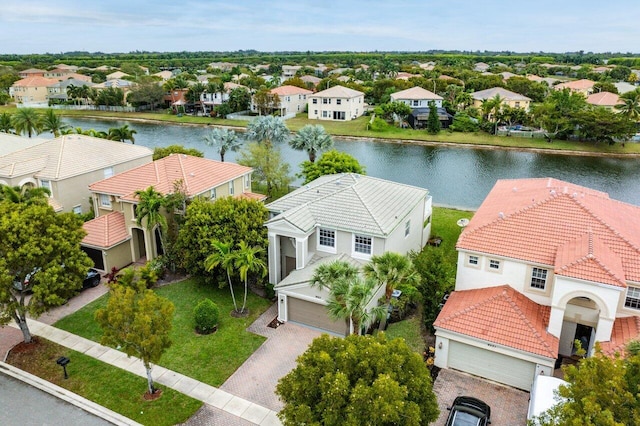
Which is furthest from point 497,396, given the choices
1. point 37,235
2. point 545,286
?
point 37,235

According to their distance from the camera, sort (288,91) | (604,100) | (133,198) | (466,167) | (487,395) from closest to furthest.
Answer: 1. (487,395)
2. (133,198)
3. (466,167)
4. (604,100)
5. (288,91)

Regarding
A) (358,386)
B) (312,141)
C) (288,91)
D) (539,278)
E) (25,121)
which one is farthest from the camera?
(288,91)

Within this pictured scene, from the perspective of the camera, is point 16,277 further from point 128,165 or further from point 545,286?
point 545,286

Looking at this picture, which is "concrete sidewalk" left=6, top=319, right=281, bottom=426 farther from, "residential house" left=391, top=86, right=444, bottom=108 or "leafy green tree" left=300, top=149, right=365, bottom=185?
"residential house" left=391, top=86, right=444, bottom=108

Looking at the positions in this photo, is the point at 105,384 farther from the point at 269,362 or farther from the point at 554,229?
the point at 554,229

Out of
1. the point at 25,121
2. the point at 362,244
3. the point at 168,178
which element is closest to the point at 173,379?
the point at 362,244
